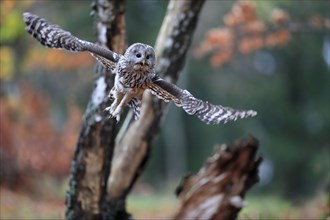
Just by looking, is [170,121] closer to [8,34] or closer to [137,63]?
[8,34]

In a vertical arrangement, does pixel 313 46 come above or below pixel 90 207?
above

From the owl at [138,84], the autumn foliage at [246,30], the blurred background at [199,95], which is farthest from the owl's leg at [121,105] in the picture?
the blurred background at [199,95]

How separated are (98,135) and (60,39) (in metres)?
1.85

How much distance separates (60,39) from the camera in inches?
170

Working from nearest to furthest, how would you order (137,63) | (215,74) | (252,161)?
(137,63), (252,161), (215,74)

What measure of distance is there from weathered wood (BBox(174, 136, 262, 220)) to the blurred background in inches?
117

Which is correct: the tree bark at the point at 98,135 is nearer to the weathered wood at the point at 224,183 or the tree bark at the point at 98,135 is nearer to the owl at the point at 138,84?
the weathered wood at the point at 224,183

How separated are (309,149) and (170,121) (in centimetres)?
571

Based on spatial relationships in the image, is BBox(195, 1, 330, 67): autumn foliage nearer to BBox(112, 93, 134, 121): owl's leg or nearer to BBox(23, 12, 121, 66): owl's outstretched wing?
BBox(23, 12, 121, 66): owl's outstretched wing

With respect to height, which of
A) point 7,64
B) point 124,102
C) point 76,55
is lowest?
point 124,102

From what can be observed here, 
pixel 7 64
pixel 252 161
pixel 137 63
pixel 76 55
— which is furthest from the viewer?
pixel 76 55

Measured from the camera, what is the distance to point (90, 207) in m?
6.23

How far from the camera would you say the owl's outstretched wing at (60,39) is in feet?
13.3

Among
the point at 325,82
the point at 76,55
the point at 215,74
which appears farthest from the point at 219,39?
the point at 215,74
